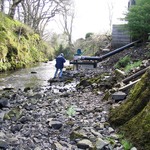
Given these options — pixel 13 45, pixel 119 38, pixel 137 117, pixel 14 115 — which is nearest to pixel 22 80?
pixel 119 38

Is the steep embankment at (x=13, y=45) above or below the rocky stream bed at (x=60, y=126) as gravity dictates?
above

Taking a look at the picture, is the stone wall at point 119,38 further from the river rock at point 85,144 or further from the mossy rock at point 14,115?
the river rock at point 85,144

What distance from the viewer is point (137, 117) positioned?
17.1 feet

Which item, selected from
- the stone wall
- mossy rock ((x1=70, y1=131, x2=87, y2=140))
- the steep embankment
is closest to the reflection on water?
the steep embankment

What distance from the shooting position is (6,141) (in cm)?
511

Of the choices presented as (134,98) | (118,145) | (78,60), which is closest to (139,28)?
(78,60)

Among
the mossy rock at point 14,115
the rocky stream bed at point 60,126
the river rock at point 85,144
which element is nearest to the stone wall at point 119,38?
the rocky stream bed at point 60,126

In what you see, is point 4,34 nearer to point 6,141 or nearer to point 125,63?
point 125,63

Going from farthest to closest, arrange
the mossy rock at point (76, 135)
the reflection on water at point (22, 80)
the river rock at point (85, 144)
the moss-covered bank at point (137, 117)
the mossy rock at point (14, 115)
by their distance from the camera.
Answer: the reflection on water at point (22, 80) → the mossy rock at point (14, 115) → the mossy rock at point (76, 135) → the river rock at point (85, 144) → the moss-covered bank at point (137, 117)

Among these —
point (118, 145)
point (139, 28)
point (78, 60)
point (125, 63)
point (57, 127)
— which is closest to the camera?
point (118, 145)

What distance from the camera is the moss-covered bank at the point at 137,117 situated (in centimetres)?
471

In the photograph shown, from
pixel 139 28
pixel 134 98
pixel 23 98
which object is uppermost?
pixel 139 28

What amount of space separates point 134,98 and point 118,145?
1.35 meters

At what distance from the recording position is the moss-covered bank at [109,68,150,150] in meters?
4.71
